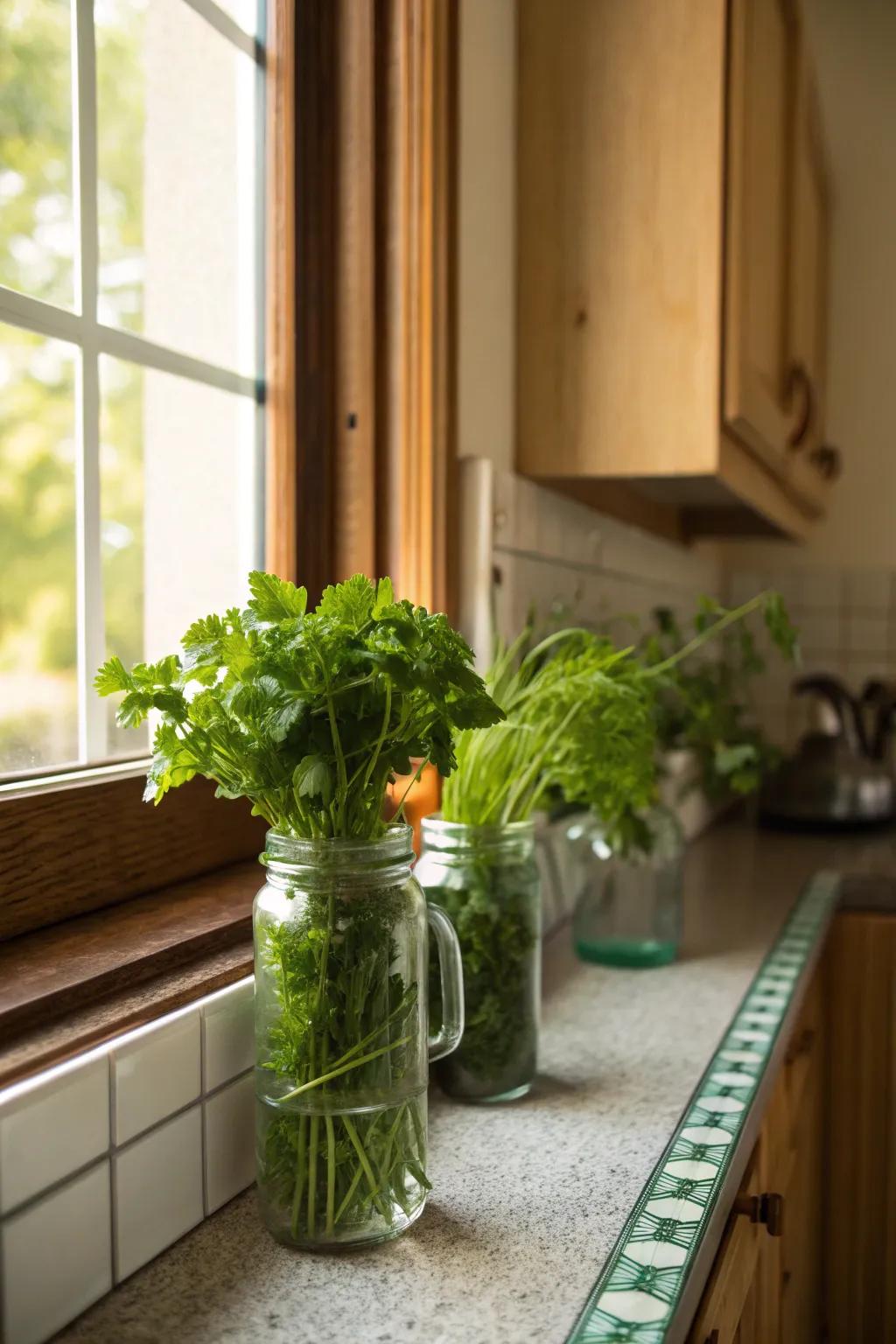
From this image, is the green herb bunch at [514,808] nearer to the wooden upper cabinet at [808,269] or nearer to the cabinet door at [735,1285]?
the cabinet door at [735,1285]

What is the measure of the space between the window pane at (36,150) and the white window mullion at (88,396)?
0.01 m

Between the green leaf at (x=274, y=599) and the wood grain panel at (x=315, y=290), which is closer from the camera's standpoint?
the green leaf at (x=274, y=599)

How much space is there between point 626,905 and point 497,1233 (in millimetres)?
678

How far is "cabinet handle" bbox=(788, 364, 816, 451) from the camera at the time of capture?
6.24 feet

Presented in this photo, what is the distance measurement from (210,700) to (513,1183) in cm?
40

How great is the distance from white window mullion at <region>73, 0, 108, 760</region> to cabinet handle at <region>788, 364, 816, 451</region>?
4.04 feet

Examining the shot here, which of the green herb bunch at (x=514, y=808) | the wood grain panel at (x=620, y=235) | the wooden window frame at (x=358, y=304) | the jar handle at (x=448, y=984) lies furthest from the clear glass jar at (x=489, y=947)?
the wood grain panel at (x=620, y=235)

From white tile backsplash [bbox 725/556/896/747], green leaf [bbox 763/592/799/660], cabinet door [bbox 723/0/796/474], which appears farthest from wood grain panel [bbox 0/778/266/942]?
white tile backsplash [bbox 725/556/896/747]

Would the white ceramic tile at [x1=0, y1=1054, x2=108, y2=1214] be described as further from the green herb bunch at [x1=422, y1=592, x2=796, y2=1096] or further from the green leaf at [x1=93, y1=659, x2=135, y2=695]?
the green herb bunch at [x1=422, y1=592, x2=796, y2=1096]

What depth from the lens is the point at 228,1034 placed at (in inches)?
31.8

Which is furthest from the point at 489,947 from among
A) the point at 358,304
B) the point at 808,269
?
the point at 808,269

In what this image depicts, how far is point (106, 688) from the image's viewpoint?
70 centimetres

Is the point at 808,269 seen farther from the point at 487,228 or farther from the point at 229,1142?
the point at 229,1142

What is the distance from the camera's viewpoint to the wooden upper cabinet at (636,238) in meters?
1.38
